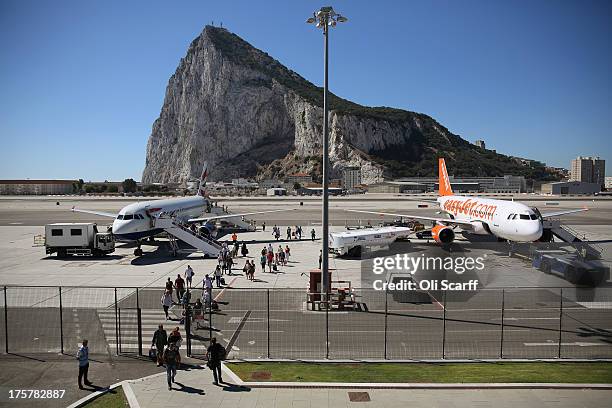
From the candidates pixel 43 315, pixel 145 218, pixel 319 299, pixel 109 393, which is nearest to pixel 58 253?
pixel 145 218

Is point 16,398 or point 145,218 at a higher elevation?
point 145,218

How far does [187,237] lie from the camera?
37.8 metres

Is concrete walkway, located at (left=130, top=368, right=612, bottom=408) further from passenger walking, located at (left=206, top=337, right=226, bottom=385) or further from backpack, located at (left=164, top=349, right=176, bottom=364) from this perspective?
backpack, located at (left=164, top=349, right=176, bottom=364)

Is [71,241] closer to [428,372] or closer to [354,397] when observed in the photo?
[354,397]

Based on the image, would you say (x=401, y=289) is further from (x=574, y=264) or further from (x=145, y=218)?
(x=145, y=218)

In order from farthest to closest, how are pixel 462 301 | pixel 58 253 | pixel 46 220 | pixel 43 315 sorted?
pixel 46 220
pixel 58 253
pixel 462 301
pixel 43 315

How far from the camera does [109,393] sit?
12656mm

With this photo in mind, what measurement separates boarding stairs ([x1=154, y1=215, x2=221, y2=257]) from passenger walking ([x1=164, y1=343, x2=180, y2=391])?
23406 millimetres

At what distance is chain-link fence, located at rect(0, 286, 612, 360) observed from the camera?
52.8ft

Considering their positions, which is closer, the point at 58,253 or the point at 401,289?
the point at 401,289

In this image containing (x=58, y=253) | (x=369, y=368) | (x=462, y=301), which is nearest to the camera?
(x=369, y=368)

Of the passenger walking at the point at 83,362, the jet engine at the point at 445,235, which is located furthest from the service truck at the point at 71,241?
the jet engine at the point at 445,235

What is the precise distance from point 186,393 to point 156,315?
29.2ft

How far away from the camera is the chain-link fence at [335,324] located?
16.1 metres
